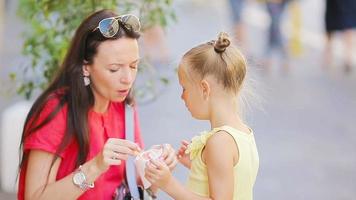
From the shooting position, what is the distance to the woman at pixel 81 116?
2.91 metres

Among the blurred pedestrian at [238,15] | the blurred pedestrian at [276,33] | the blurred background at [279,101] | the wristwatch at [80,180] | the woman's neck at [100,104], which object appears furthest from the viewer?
the blurred pedestrian at [238,15]

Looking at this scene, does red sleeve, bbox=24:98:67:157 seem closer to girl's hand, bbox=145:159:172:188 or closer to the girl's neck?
girl's hand, bbox=145:159:172:188

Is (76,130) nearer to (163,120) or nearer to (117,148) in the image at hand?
(117,148)

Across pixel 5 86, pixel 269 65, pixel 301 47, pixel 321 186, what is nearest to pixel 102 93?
pixel 321 186

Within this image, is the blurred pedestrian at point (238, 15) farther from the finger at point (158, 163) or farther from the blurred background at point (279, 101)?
the finger at point (158, 163)

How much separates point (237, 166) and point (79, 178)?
1.92 ft

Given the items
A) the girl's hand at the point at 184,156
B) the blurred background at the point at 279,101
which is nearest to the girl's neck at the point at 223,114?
the blurred background at the point at 279,101

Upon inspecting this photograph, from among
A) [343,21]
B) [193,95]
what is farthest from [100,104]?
[343,21]

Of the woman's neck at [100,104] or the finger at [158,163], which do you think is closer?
the finger at [158,163]

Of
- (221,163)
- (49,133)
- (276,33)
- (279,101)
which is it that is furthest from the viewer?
(276,33)

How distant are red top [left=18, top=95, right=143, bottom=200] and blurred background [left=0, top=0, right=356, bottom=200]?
565 millimetres

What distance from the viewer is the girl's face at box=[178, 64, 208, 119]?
2.76 meters

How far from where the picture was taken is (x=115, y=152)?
109 inches

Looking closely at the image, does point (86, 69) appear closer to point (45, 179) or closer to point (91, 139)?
point (91, 139)
